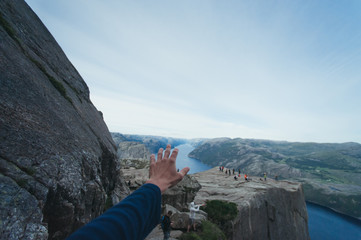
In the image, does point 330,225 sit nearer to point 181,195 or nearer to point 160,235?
point 181,195

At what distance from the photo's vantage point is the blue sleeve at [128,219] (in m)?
1.58

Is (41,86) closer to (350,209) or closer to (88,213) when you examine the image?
(88,213)

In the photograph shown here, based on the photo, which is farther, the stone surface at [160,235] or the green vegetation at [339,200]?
the green vegetation at [339,200]

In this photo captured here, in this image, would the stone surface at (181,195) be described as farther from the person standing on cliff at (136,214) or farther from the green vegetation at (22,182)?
the person standing on cliff at (136,214)

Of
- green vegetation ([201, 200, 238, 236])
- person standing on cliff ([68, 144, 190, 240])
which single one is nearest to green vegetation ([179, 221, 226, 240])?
green vegetation ([201, 200, 238, 236])

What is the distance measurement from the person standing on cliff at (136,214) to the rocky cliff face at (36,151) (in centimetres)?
308

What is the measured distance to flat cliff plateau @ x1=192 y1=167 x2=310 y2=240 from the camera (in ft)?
63.1

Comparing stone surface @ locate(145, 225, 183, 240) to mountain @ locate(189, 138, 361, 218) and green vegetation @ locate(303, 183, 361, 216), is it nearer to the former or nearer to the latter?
mountain @ locate(189, 138, 361, 218)

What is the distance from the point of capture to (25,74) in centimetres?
709

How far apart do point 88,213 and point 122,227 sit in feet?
22.4

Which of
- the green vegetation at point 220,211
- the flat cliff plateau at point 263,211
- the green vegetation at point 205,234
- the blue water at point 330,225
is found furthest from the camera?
the blue water at point 330,225

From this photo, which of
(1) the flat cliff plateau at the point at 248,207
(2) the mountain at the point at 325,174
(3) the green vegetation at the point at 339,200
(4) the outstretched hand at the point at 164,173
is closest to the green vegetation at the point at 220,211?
(1) the flat cliff plateau at the point at 248,207

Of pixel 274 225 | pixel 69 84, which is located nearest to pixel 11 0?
pixel 69 84

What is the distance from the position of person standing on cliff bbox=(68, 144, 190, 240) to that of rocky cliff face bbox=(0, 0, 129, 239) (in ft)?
10.1
